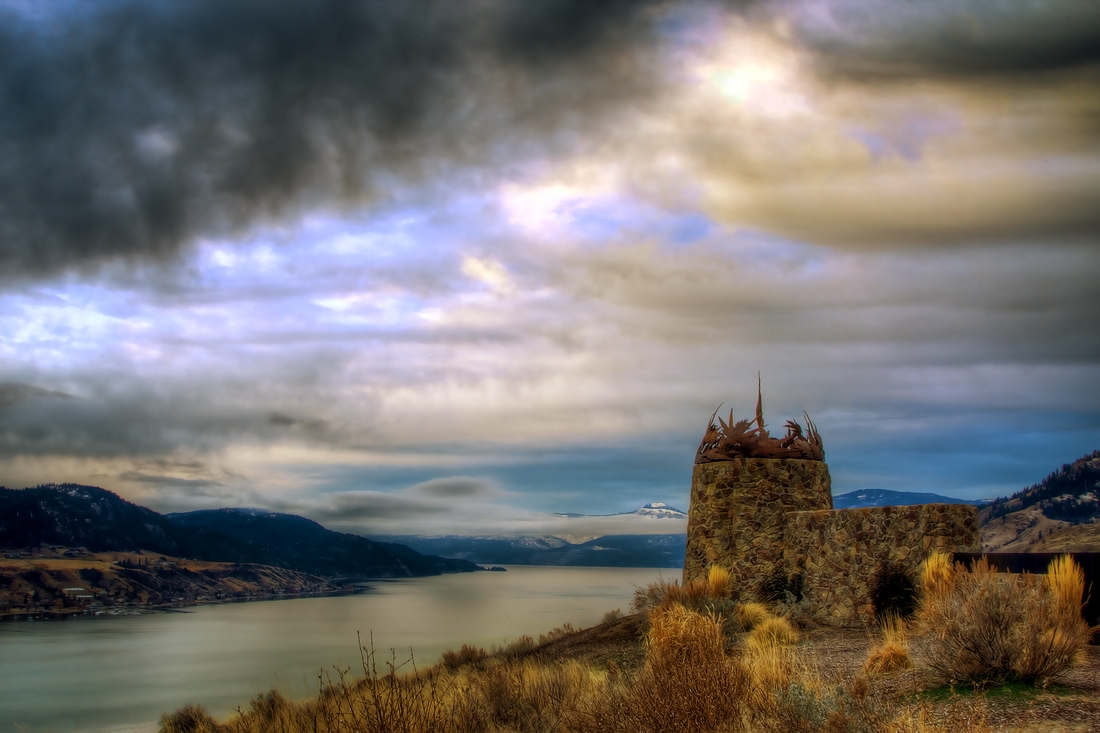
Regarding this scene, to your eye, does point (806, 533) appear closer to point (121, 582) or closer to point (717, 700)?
point (717, 700)

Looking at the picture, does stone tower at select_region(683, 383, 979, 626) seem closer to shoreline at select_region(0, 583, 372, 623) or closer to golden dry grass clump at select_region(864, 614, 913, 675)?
golden dry grass clump at select_region(864, 614, 913, 675)

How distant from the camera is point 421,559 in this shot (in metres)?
159

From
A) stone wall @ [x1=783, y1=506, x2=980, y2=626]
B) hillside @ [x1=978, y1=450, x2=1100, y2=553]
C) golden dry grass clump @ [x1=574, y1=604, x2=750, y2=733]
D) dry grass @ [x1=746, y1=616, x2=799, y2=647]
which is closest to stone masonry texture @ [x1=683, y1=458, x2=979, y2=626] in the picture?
stone wall @ [x1=783, y1=506, x2=980, y2=626]

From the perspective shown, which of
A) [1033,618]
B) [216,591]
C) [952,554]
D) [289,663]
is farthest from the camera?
[216,591]

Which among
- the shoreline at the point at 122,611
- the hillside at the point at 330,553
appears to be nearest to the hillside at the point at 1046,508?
the shoreline at the point at 122,611

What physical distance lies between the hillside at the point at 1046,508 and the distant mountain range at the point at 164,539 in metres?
98.7

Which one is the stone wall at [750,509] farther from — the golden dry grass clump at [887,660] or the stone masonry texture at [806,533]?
the golden dry grass clump at [887,660]

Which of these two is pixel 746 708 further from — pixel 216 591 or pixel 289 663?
pixel 216 591

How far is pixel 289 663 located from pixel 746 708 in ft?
103

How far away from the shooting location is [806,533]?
15.3m

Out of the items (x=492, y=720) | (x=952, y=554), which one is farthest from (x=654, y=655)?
(x=952, y=554)

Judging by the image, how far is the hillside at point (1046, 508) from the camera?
7038 cm

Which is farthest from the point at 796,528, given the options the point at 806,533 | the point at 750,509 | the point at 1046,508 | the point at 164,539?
the point at 164,539

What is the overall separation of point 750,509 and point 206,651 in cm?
3418
